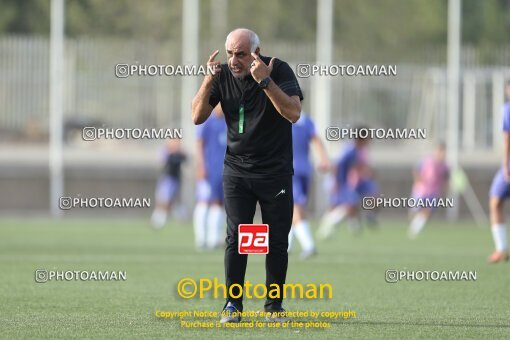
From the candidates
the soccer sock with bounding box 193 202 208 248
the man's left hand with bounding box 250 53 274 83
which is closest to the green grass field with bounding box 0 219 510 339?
the soccer sock with bounding box 193 202 208 248

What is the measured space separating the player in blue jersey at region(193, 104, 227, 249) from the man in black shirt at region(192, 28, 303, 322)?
864cm

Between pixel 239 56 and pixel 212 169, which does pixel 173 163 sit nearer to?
pixel 212 169

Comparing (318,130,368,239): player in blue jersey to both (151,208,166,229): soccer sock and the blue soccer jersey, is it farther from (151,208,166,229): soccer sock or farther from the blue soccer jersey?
the blue soccer jersey

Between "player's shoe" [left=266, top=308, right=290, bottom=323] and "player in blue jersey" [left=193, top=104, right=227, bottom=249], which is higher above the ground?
"player in blue jersey" [left=193, top=104, right=227, bottom=249]

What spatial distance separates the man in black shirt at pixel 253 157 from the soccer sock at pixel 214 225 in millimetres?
9210

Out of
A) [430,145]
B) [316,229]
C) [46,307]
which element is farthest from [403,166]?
[46,307]

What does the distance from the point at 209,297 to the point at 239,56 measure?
11.8ft

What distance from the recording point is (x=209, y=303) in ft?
37.9

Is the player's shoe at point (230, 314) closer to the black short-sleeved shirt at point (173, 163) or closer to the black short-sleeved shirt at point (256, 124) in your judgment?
the black short-sleeved shirt at point (256, 124)

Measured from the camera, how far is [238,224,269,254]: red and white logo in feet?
31.5

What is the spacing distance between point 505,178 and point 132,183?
17.6 meters

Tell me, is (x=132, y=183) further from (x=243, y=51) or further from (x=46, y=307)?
(x=243, y=51)

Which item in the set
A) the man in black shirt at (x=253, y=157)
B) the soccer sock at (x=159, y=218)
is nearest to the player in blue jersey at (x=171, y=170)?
the soccer sock at (x=159, y=218)

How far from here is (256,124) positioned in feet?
31.7
